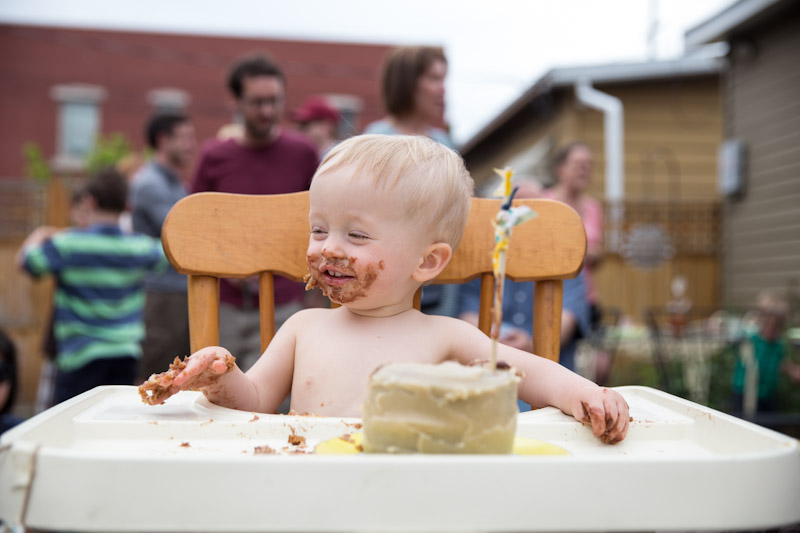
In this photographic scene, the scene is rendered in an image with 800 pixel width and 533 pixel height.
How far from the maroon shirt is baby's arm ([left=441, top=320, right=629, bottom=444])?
1.81m

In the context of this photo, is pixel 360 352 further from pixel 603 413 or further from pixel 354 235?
pixel 603 413

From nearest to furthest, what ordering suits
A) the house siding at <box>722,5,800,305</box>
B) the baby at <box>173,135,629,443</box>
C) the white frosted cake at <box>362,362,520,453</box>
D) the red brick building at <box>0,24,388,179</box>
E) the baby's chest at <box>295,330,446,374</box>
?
the white frosted cake at <box>362,362,520,453</box> < the baby at <box>173,135,629,443</box> < the baby's chest at <box>295,330,446,374</box> < the house siding at <box>722,5,800,305</box> < the red brick building at <box>0,24,388,179</box>

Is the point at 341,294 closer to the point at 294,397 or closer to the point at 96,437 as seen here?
the point at 294,397

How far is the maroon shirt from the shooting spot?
332 centimetres

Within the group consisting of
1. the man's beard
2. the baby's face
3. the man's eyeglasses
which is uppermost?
the man's eyeglasses

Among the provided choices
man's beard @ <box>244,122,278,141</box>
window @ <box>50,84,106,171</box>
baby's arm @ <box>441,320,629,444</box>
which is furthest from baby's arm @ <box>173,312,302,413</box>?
window @ <box>50,84,106,171</box>

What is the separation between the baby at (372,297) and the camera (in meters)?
1.34

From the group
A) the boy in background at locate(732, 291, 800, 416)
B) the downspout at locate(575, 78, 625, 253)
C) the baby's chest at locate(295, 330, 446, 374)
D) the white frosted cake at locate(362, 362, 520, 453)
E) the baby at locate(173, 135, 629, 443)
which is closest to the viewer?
the white frosted cake at locate(362, 362, 520, 453)

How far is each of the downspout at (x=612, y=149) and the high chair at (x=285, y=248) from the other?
9.23 metres

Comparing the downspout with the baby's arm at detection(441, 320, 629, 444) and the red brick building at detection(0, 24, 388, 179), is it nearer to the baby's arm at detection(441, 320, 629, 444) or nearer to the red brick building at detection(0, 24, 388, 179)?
the baby's arm at detection(441, 320, 629, 444)

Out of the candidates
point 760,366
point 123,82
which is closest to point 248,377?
point 760,366

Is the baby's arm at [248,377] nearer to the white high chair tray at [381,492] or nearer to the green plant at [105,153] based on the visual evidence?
the white high chair tray at [381,492]

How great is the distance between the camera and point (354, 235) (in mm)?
1368

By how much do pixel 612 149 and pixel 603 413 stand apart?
9813 mm
